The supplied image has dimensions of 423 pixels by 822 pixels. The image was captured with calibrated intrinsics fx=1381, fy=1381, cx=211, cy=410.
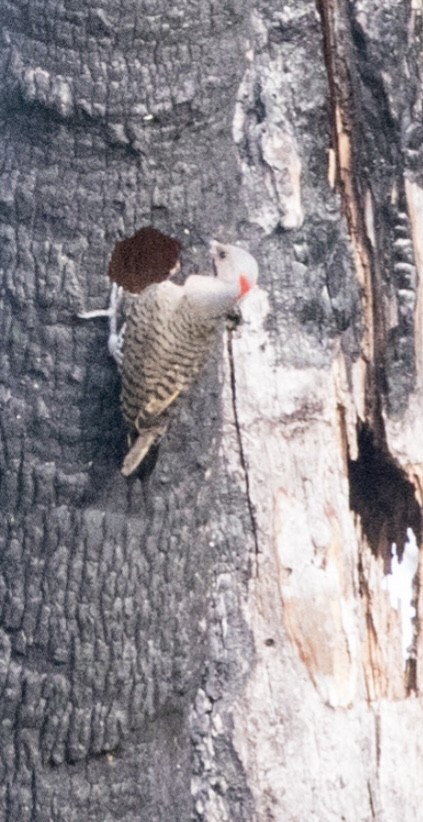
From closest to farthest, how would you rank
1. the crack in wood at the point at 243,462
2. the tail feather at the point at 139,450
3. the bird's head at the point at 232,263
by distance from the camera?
the tail feather at the point at 139,450, the bird's head at the point at 232,263, the crack in wood at the point at 243,462

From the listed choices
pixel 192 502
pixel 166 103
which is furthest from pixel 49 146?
pixel 192 502

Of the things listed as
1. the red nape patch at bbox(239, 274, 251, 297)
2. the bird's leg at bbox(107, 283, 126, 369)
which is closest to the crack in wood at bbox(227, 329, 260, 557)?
the red nape patch at bbox(239, 274, 251, 297)

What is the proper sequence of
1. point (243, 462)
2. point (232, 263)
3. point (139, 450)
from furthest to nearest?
1. point (243, 462)
2. point (232, 263)
3. point (139, 450)

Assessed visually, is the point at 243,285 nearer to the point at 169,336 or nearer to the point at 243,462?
the point at 169,336

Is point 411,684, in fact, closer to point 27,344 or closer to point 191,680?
point 191,680

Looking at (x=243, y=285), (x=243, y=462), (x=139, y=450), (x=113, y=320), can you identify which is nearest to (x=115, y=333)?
(x=113, y=320)

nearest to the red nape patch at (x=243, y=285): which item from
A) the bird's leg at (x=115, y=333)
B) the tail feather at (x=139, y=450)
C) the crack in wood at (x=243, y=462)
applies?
the crack in wood at (x=243, y=462)

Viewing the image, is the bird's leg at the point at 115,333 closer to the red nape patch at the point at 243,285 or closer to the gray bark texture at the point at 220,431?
the gray bark texture at the point at 220,431
